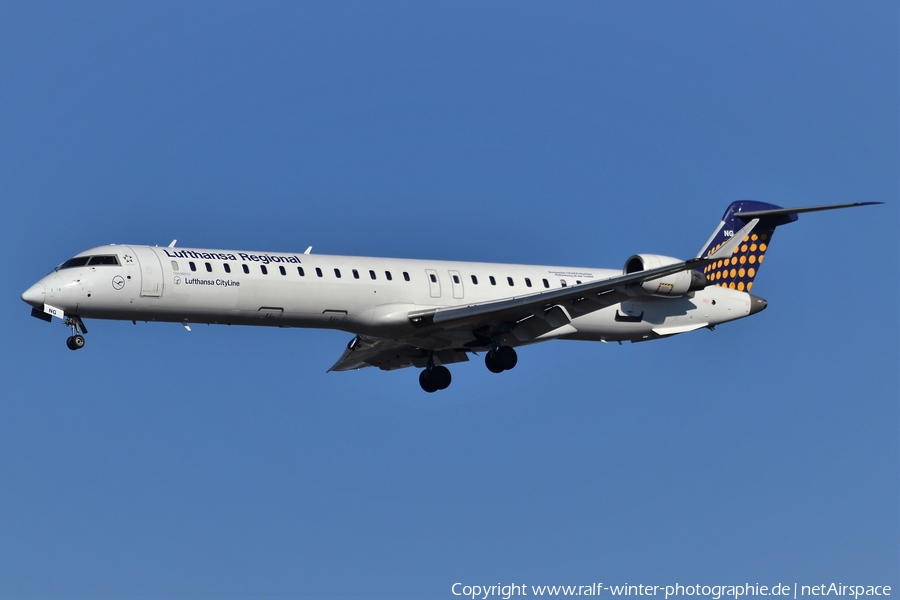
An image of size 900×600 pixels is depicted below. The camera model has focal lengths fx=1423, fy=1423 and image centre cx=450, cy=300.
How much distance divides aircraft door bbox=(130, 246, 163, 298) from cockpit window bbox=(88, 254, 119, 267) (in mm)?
456

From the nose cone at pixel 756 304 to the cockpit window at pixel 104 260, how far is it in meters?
15.8

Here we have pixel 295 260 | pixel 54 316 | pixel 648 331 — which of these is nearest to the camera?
pixel 54 316

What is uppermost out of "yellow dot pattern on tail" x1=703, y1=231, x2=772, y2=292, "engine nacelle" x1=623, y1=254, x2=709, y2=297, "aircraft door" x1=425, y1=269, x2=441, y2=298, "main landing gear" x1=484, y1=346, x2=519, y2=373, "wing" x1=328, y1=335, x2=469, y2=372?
"yellow dot pattern on tail" x1=703, y1=231, x2=772, y2=292

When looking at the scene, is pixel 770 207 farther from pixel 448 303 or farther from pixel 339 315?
pixel 339 315

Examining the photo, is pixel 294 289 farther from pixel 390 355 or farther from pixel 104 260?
pixel 390 355

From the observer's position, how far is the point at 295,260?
3103 cm

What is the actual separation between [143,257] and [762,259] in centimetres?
1569

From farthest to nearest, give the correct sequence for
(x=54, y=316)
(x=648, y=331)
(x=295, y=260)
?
1. (x=648, y=331)
2. (x=295, y=260)
3. (x=54, y=316)

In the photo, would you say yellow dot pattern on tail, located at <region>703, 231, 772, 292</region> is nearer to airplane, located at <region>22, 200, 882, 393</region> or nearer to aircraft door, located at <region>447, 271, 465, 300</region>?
airplane, located at <region>22, 200, 882, 393</region>

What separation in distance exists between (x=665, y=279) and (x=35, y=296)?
14264mm

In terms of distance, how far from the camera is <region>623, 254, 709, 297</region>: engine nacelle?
32.7 meters

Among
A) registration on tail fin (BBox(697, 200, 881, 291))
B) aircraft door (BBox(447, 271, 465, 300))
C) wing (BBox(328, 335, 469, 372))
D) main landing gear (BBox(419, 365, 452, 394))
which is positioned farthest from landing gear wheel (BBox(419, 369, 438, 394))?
registration on tail fin (BBox(697, 200, 881, 291))

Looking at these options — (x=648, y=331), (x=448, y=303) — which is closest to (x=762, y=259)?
(x=648, y=331)

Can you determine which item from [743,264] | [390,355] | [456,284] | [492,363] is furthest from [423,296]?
[743,264]
